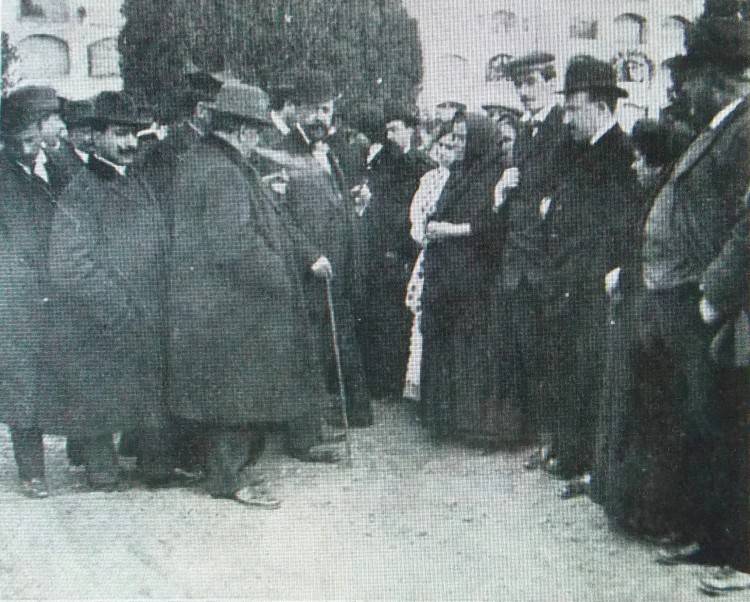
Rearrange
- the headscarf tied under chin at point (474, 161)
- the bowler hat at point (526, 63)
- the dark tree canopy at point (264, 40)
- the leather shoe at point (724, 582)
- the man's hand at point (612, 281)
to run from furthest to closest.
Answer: the headscarf tied under chin at point (474, 161) < the dark tree canopy at point (264, 40) < the bowler hat at point (526, 63) < the man's hand at point (612, 281) < the leather shoe at point (724, 582)

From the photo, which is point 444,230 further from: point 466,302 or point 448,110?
point 448,110

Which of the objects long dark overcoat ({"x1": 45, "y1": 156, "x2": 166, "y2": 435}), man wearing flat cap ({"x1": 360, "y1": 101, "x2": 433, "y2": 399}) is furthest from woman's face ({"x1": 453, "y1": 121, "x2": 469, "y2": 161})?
long dark overcoat ({"x1": 45, "y1": 156, "x2": 166, "y2": 435})

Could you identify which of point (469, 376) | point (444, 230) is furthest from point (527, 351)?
point (444, 230)

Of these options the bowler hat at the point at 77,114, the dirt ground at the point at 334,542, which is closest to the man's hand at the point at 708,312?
the dirt ground at the point at 334,542

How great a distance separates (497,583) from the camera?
3.94 m

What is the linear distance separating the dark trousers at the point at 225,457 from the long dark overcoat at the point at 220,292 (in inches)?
2.7

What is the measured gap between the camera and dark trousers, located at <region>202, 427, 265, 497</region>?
4270 mm

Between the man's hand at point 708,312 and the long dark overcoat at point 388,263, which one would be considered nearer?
the man's hand at point 708,312

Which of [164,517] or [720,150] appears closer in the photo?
[720,150]

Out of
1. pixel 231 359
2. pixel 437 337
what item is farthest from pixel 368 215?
pixel 231 359

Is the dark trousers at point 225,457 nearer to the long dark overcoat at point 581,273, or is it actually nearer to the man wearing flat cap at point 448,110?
the long dark overcoat at point 581,273

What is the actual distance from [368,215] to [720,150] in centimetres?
174

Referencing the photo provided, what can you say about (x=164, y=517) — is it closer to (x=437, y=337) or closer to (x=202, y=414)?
(x=202, y=414)

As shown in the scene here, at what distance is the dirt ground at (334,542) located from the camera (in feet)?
13.0
